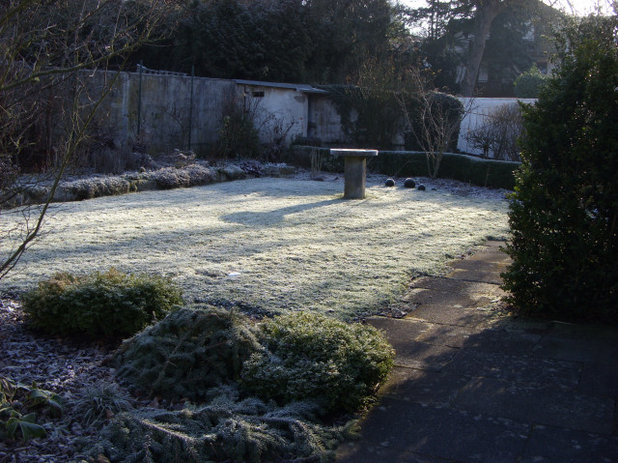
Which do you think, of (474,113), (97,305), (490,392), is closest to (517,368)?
(490,392)

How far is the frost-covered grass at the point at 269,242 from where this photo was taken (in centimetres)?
539

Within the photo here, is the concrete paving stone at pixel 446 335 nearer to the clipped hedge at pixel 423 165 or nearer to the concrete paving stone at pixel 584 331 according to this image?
the concrete paving stone at pixel 584 331

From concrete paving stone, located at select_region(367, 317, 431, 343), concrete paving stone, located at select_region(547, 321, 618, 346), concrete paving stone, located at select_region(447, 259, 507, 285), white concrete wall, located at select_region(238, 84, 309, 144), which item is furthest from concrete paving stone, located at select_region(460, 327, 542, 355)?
white concrete wall, located at select_region(238, 84, 309, 144)

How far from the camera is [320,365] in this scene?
3.31m

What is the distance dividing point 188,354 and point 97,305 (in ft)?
2.99

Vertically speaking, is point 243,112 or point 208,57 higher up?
point 208,57

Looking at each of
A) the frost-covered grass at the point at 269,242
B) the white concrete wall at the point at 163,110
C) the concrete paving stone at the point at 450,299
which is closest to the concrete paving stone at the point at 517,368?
the concrete paving stone at the point at 450,299

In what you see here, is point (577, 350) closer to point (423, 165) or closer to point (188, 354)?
point (188, 354)

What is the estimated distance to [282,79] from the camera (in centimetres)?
2267

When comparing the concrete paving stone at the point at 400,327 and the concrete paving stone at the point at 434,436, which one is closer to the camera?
the concrete paving stone at the point at 434,436

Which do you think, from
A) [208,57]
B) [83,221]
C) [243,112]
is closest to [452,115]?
[243,112]

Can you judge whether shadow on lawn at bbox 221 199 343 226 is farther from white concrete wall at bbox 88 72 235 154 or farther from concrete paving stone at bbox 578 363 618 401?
concrete paving stone at bbox 578 363 618 401

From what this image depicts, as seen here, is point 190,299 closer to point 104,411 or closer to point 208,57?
point 104,411

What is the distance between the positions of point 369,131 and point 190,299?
14953mm
